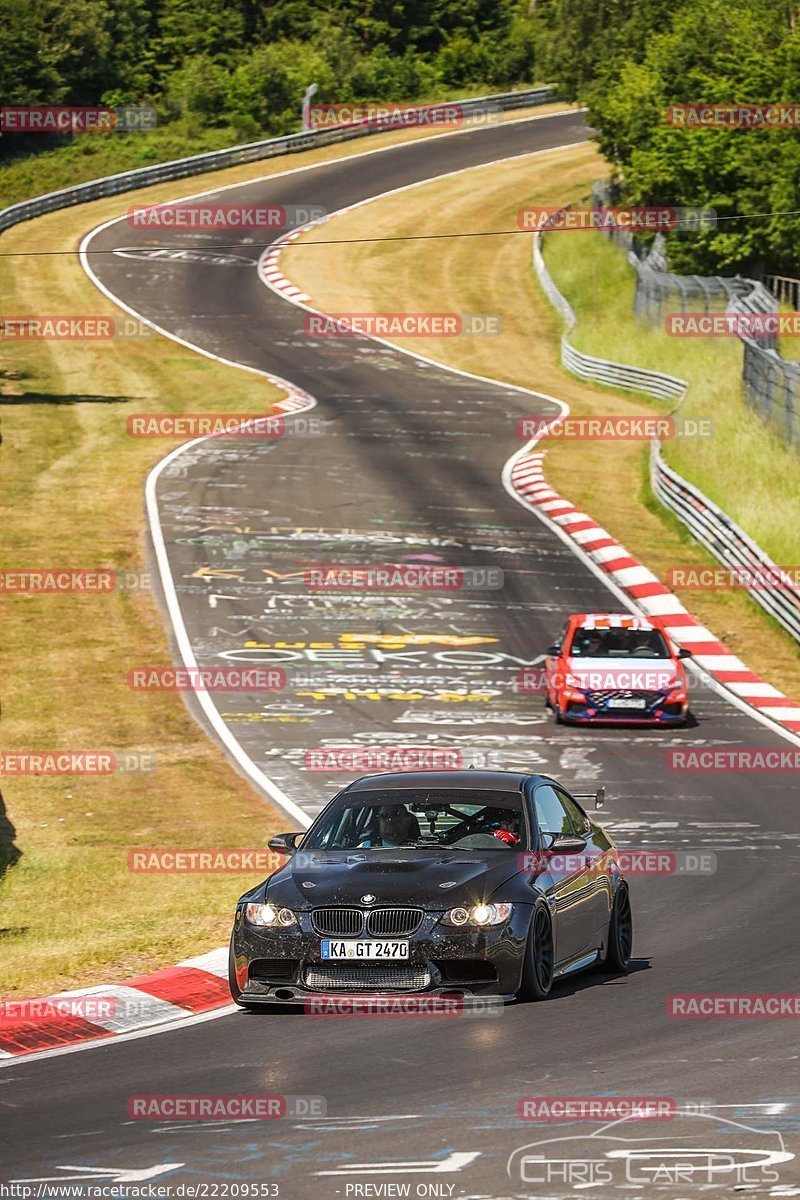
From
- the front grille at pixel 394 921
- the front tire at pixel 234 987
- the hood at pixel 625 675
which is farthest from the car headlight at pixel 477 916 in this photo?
the hood at pixel 625 675

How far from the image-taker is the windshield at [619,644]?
25938 mm

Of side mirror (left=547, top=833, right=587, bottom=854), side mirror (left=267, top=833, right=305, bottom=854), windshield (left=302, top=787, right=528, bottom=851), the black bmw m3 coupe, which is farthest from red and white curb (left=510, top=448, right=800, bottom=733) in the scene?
side mirror (left=267, top=833, right=305, bottom=854)

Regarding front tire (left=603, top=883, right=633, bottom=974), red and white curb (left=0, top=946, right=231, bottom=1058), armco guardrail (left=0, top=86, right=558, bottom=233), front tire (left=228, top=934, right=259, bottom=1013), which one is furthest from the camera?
armco guardrail (left=0, top=86, right=558, bottom=233)

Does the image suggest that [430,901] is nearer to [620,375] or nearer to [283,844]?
[283,844]

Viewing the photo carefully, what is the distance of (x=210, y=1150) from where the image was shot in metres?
8.04

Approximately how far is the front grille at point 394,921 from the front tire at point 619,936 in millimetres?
1923

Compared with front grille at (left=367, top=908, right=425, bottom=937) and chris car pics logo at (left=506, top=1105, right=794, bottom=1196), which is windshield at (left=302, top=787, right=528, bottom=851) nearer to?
front grille at (left=367, top=908, right=425, bottom=937)

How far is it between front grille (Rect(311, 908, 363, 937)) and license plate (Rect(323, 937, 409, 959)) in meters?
0.06

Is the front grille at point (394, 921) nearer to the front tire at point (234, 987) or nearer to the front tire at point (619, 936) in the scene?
the front tire at point (234, 987)

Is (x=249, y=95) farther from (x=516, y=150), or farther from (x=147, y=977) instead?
(x=147, y=977)

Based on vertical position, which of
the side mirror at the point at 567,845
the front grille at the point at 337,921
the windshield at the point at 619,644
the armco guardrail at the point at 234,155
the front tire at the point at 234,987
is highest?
the side mirror at the point at 567,845

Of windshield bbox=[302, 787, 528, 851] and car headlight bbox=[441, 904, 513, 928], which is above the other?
car headlight bbox=[441, 904, 513, 928]

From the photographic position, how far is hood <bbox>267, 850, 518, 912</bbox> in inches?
438

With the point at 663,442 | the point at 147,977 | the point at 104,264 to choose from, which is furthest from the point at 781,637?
the point at 104,264
